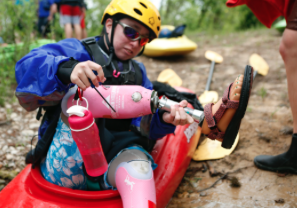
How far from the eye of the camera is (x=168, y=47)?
3.85 m

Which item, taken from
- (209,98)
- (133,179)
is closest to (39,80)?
(133,179)

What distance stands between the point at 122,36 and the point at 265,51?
10.6 ft

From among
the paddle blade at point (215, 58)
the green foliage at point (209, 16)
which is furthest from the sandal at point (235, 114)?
the green foliage at point (209, 16)

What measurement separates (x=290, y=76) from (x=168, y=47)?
2.66m

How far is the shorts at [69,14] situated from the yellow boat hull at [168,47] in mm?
1178

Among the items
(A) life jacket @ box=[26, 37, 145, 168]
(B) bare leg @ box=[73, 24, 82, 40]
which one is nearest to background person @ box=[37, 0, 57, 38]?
(B) bare leg @ box=[73, 24, 82, 40]

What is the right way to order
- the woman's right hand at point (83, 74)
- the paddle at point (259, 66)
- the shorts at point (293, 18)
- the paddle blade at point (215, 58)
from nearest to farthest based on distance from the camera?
the woman's right hand at point (83, 74), the shorts at point (293, 18), the paddle at point (259, 66), the paddle blade at point (215, 58)

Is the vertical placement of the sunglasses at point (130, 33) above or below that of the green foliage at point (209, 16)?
above

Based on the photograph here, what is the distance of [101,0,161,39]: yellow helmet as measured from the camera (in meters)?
1.36

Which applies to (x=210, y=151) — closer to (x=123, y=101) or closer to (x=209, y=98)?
(x=209, y=98)

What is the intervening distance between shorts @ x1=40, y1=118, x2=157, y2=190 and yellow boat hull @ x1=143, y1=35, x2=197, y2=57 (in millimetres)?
2971

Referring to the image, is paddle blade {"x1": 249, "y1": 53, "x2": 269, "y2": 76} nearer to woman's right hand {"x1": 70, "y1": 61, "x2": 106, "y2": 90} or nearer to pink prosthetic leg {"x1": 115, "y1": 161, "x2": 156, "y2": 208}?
pink prosthetic leg {"x1": 115, "y1": 161, "x2": 156, "y2": 208}

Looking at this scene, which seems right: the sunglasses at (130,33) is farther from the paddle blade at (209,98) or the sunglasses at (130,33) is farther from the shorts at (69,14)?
the shorts at (69,14)

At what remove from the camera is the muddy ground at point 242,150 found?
1381 millimetres
